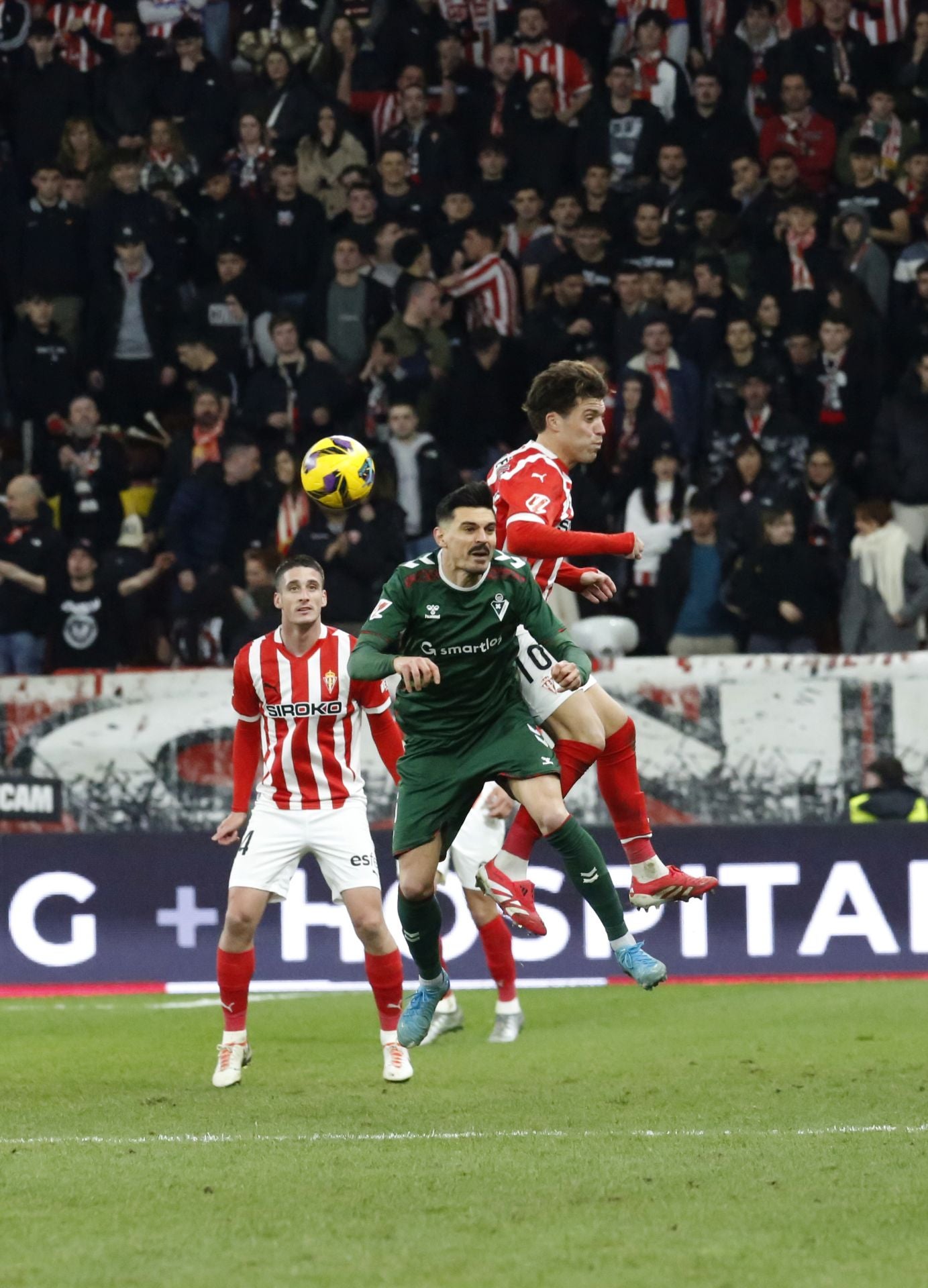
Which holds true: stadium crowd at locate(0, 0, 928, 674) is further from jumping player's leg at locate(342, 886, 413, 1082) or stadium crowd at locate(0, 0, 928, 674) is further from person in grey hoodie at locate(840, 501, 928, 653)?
jumping player's leg at locate(342, 886, 413, 1082)

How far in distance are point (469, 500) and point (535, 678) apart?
37.9 inches

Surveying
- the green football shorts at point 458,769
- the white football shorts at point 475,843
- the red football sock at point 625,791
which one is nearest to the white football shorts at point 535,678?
the green football shorts at point 458,769

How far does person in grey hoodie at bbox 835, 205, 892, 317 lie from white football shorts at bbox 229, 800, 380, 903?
815cm

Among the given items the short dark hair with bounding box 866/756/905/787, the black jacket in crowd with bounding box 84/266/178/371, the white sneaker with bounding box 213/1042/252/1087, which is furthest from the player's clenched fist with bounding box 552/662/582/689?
the black jacket in crowd with bounding box 84/266/178/371

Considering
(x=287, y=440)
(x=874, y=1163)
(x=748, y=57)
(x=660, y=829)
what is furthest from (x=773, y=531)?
(x=874, y=1163)

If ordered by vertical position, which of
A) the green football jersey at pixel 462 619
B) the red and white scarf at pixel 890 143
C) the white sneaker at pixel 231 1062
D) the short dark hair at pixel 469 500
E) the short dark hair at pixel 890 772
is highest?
the red and white scarf at pixel 890 143

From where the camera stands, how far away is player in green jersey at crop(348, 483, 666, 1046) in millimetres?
8289

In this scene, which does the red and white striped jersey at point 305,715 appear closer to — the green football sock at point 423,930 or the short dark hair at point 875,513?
the green football sock at point 423,930

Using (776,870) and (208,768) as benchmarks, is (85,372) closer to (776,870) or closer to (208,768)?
(208,768)

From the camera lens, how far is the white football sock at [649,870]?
29.2ft

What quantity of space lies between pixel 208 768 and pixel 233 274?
4699 mm

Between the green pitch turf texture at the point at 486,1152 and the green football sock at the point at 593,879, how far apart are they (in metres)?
0.74

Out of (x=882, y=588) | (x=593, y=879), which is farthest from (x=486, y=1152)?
(x=882, y=588)

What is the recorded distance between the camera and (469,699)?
8594 millimetres
